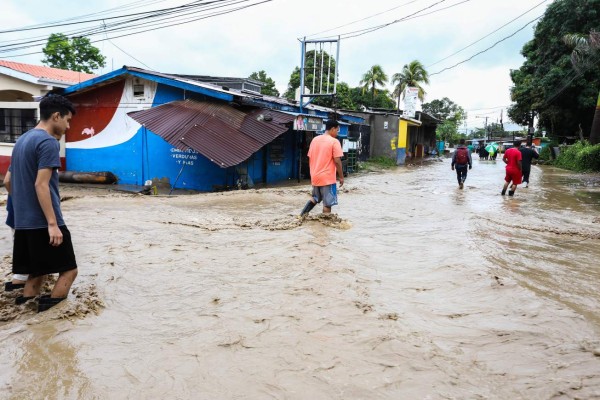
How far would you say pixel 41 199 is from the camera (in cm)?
332

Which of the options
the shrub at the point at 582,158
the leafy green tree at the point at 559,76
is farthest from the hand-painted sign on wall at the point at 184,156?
the leafy green tree at the point at 559,76

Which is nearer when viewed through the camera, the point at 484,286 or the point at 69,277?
the point at 69,277

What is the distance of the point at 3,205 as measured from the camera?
981 centimetres

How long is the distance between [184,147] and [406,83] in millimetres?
36542

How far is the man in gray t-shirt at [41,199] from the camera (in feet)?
10.9

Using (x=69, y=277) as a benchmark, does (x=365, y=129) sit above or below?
above

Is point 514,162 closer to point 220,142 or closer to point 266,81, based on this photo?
point 220,142

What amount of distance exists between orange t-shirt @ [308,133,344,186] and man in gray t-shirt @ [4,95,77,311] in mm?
4209

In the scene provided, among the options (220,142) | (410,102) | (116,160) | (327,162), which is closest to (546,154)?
(410,102)

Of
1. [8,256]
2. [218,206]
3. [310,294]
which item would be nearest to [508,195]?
[218,206]

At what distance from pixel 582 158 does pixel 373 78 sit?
875 inches

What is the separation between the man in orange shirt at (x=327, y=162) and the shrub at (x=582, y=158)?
2249cm

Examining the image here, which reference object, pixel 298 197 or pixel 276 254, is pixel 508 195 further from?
pixel 276 254

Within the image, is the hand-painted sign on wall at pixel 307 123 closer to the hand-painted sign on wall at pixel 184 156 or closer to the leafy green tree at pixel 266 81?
the hand-painted sign on wall at pixel 184 156
